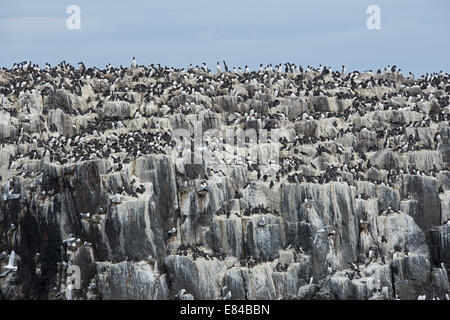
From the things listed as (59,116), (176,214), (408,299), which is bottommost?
(408,299)

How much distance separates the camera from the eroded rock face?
65688 mm

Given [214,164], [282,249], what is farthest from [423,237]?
[214,164]

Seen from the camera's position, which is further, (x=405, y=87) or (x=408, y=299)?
(x=405, y=87)

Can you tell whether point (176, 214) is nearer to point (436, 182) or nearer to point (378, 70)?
point (436, 182)

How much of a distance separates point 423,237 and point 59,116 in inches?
1099

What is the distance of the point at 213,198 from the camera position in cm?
6969

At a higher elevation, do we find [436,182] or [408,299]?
[436,182]

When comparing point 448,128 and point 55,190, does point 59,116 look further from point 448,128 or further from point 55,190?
point 448,128

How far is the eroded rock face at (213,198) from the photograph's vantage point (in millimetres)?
65688
